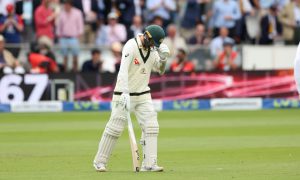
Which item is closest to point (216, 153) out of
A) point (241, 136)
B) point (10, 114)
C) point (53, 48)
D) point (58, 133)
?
point (241, 136)

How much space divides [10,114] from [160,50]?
8.25m

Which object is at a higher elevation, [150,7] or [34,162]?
[150,7]

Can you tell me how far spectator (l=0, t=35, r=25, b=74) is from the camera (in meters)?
16.9

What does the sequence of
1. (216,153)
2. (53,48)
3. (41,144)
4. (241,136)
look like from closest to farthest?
(216,153)
(41,144)
(241,136)
(53,48)

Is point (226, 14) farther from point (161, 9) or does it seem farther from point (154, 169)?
point (154, 169)

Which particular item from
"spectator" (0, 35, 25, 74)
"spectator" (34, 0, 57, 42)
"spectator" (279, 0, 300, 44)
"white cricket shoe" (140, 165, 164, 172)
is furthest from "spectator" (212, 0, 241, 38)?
"white cricket shoe" (140, 165, 164, 172)

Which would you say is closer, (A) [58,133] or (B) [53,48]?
(A) [58,133]

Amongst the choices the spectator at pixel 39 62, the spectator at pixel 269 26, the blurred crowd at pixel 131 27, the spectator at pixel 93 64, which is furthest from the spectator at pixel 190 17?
the spectator at pixel 39 62

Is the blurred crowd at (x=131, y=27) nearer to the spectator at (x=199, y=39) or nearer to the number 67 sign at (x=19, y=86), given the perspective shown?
the spectator at (x=199, y=39)

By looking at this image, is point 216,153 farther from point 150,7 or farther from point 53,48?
point 150,7

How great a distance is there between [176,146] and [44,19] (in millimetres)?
7443

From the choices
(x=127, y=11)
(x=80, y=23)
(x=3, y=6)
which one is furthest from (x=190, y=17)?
(x=3, y=6)

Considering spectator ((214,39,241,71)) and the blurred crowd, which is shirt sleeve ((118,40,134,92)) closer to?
the blurred crowd

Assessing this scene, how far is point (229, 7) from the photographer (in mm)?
19344
